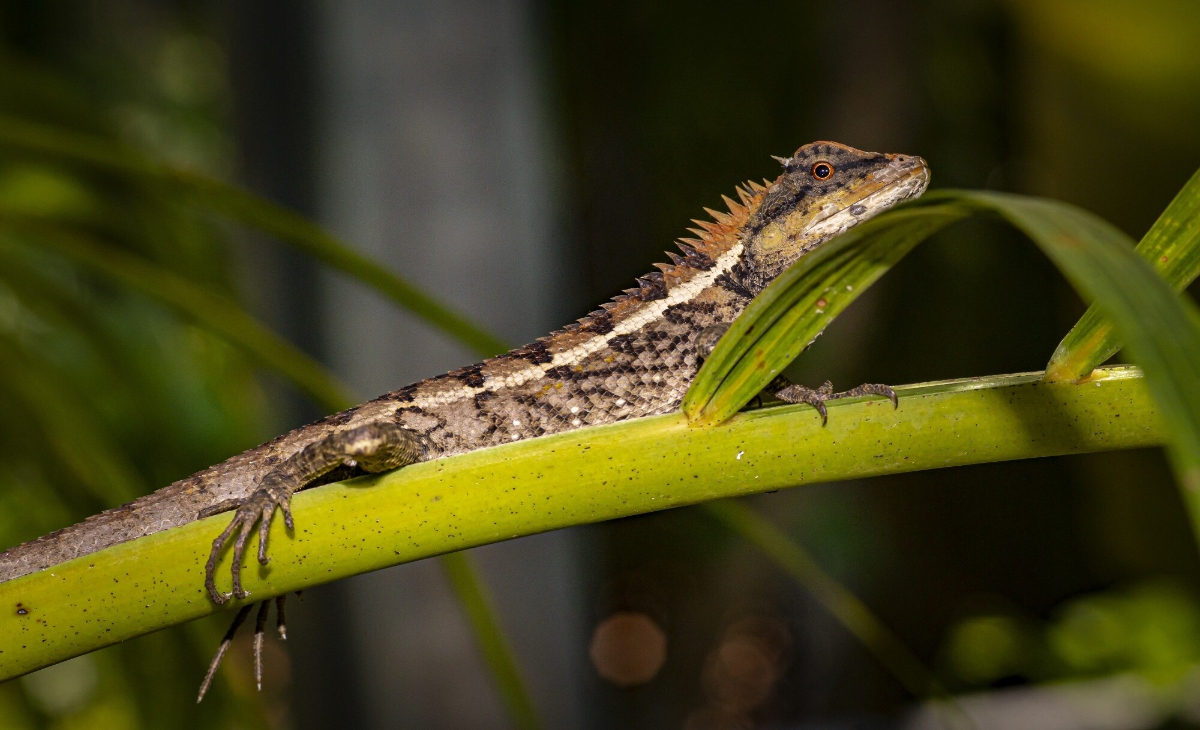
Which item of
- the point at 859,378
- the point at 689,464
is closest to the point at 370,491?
the point at 689,464

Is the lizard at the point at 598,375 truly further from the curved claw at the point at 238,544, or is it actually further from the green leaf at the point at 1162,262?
the green leaf at the point at 1162,262

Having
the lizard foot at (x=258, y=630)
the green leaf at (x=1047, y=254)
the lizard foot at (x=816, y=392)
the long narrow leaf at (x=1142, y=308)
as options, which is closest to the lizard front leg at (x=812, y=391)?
the lizard foot at (x=816, y=392)

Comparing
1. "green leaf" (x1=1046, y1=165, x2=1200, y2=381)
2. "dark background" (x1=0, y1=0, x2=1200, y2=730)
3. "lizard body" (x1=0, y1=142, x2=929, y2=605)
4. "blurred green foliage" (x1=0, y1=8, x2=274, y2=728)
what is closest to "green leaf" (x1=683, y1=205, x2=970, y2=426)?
"green leaf" (x1=1046, y1=165, x2=1200, y2=381)

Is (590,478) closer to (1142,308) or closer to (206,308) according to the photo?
(1142,308)

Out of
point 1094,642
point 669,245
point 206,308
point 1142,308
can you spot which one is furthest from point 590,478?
point 669,245

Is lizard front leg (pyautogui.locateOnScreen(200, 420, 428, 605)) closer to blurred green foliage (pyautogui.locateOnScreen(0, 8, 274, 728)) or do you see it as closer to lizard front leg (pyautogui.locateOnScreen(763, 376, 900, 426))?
blurred green foliage (pyautogui.locateOnScreen(0, 8, 274, 728))

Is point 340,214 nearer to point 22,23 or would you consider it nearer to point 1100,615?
point 1100,615
